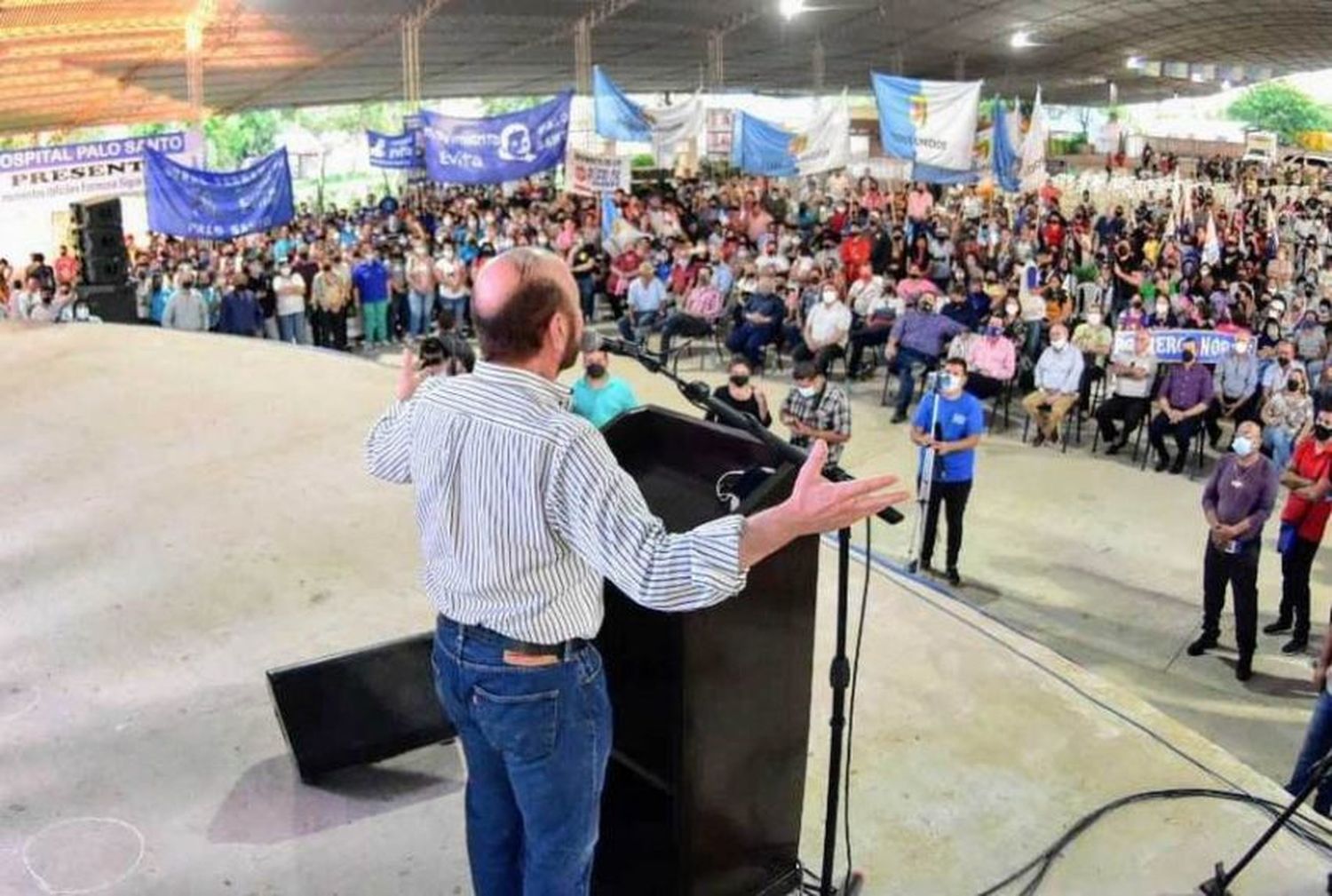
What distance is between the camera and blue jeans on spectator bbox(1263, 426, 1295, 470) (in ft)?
30.3

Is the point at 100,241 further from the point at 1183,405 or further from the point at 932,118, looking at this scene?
the point at 1183,405

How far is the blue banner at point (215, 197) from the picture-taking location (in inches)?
473

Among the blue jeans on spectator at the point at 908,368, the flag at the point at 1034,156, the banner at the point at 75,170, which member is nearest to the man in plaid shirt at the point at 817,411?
the blue jeans on spectator at the point at 908,368

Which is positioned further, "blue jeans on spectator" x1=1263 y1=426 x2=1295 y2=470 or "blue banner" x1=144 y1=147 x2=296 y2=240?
"blue banner" x1=144 y1=147 x2=296 y2=240

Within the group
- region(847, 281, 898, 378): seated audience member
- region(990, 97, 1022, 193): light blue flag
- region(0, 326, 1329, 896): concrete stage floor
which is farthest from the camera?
region(990, 97, 1022, 193): light blue flag

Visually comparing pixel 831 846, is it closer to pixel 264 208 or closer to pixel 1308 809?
pixel 1308 809

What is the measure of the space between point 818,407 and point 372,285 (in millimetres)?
8817

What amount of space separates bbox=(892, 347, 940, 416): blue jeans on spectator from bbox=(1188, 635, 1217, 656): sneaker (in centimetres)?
523

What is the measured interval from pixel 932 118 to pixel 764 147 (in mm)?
4149

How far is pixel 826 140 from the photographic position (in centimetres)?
1695

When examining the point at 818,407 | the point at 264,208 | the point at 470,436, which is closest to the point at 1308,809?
the point at 470,436

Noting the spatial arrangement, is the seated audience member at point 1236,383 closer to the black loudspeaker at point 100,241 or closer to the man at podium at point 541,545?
the man at podium at point 541,545

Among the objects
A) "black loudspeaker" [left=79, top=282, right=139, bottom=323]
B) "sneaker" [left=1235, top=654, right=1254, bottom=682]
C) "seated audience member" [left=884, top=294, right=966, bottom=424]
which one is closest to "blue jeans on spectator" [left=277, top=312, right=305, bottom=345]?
"black loudspeaker" [left=79, top=282, right=139, bottom=323]

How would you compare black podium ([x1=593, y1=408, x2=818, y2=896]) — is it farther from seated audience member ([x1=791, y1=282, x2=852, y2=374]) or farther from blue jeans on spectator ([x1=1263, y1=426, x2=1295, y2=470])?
seated audience member ([x1=791, y1=282, x2=852, y2=374])
